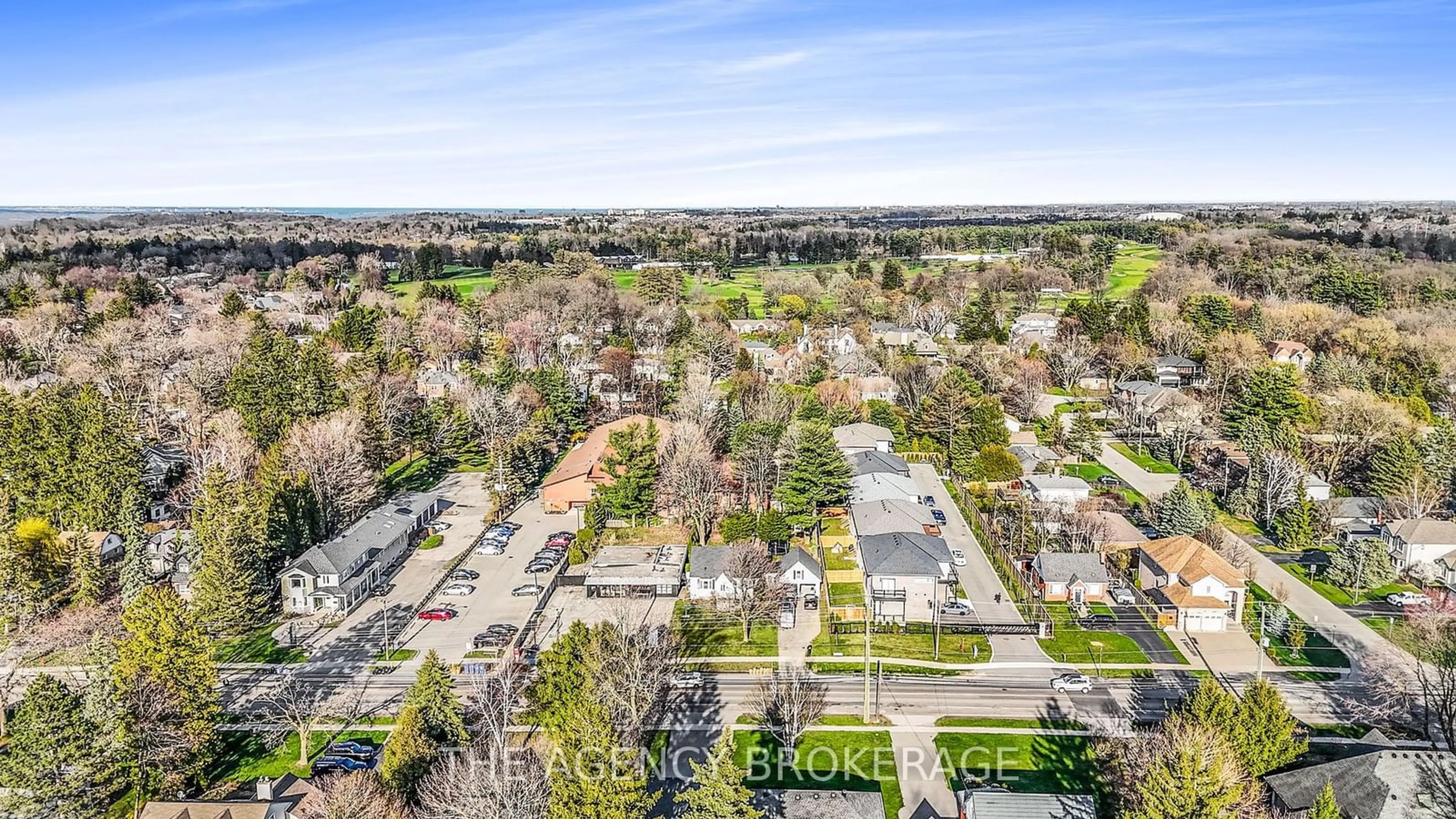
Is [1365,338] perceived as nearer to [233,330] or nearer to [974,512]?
[974,512]

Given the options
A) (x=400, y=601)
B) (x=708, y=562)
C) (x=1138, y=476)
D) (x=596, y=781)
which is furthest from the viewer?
(x=1138, y=476)

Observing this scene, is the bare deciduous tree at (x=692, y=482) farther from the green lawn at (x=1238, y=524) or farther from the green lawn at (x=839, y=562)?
the green lawn at (x=1238, y=524)

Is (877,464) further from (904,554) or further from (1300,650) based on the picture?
(1300,650)

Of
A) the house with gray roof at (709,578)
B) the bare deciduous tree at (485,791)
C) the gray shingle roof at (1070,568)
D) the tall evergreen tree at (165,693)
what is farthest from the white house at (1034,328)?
the tall evergreen tree at (165,693)

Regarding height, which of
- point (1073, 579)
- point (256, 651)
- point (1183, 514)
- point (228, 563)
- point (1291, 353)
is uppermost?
point (1291, 353)

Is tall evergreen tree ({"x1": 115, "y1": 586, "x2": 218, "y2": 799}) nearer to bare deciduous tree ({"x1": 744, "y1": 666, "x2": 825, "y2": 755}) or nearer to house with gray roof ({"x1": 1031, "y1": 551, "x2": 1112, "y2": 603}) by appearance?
bare deciduous tree ({"x1": 744, "y1": 666, "x2": 825, "y2": 755})

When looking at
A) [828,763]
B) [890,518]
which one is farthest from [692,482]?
[828,763]

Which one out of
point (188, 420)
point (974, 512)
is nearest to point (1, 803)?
point (188, 420)
